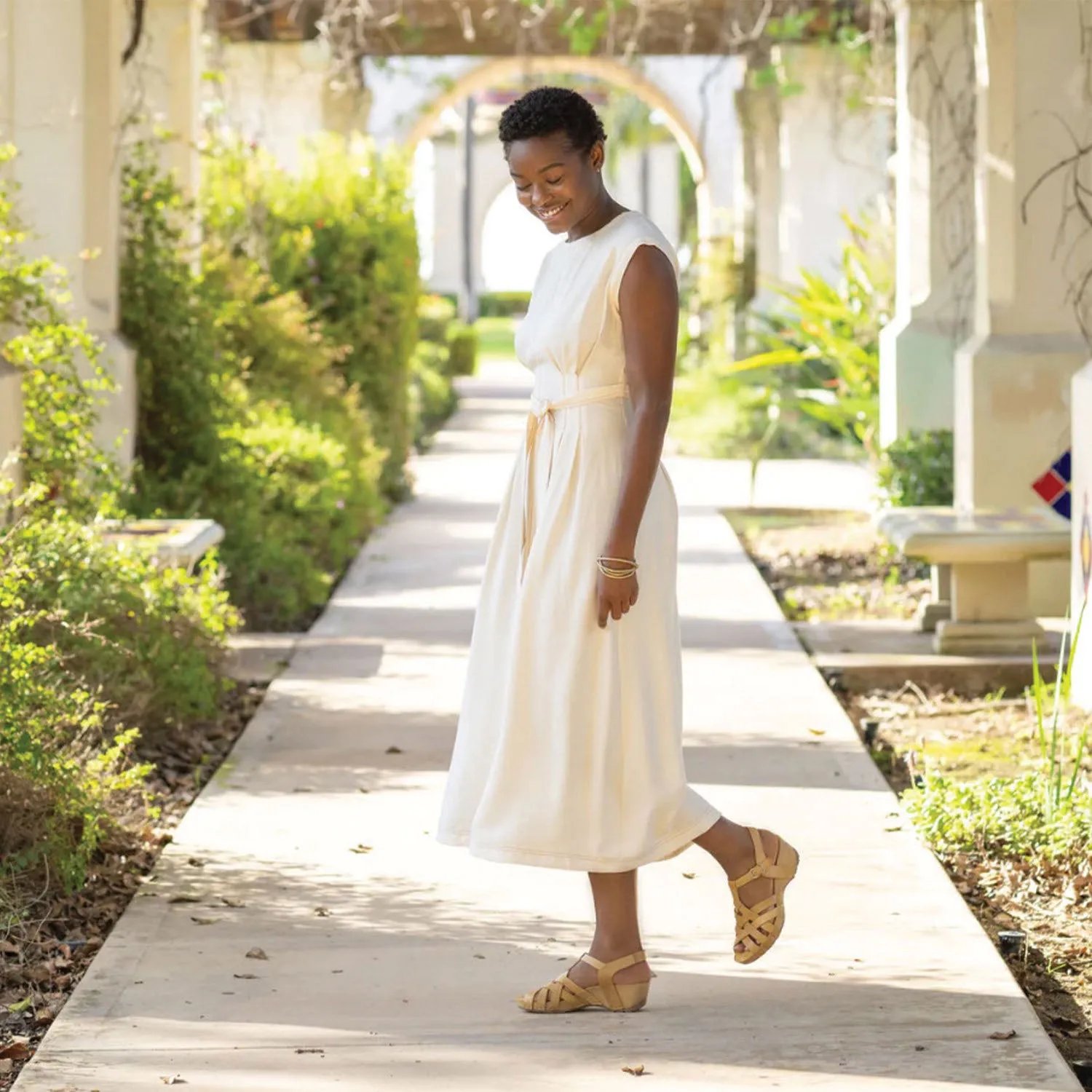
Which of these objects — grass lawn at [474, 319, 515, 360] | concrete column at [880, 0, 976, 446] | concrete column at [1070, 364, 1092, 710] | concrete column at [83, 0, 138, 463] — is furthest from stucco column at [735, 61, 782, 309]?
grass lawn at [474, 319, 515, 360]

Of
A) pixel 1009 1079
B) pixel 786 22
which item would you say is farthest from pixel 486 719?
pixel 786 22

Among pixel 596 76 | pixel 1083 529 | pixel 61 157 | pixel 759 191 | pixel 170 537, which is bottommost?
pixel 170 537

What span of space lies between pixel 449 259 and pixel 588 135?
48.9 m

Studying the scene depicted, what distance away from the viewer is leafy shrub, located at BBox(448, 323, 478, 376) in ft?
102

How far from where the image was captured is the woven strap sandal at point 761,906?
4.12 m

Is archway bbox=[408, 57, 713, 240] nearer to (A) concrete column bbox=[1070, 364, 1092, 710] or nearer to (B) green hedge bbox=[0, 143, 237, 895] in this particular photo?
(B) green hedge bbox=[0, 143, 237, 895]

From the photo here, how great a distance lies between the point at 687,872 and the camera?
16.7 ft

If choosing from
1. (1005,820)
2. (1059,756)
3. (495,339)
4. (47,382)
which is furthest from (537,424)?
(495,339)

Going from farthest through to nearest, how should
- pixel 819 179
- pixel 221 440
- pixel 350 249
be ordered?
1. pixel 819 179
2. pixel 350 249
3. pixel 221 440

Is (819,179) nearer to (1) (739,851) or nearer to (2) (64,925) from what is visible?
(2) (64,925)

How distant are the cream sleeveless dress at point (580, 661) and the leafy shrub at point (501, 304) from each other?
5339 cm

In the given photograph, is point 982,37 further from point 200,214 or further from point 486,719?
point 486,719

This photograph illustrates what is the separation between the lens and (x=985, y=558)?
7875mm

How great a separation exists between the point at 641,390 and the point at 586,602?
0.42 m
